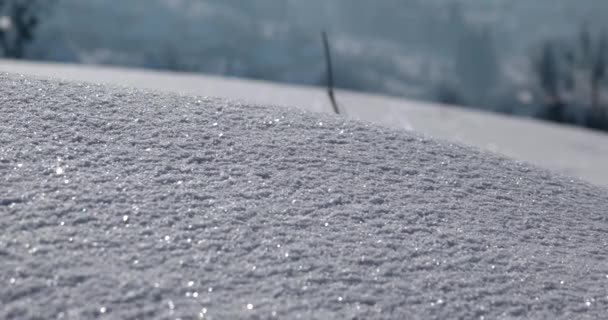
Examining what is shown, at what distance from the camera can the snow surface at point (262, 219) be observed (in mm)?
2281

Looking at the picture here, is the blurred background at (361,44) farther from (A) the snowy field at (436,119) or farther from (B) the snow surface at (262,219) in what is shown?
(B) the snow surface at (262,219)

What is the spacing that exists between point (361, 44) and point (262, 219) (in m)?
61.7

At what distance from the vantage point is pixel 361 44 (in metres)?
63.8

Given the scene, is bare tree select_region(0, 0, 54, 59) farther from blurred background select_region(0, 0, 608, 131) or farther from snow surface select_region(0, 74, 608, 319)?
snow surface select_region(0, 74, 608, 319)

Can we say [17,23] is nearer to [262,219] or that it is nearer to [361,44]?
[262,219]

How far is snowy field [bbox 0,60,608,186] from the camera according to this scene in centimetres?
752

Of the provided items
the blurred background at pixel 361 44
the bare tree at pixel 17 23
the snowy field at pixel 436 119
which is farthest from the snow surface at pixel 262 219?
the bare tree at pixel 17 23

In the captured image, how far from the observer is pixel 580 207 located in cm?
337

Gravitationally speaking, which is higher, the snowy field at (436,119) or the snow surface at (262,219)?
the snow surface at (262,219)

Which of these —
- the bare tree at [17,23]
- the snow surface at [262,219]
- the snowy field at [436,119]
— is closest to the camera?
the snow surface at [262,219]

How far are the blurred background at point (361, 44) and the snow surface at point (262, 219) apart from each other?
13.6 metres

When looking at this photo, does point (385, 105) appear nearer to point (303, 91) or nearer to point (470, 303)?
point (303, 91)

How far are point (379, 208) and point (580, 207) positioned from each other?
0.91 meters

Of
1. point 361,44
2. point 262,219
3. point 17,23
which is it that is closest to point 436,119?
point 262,219
